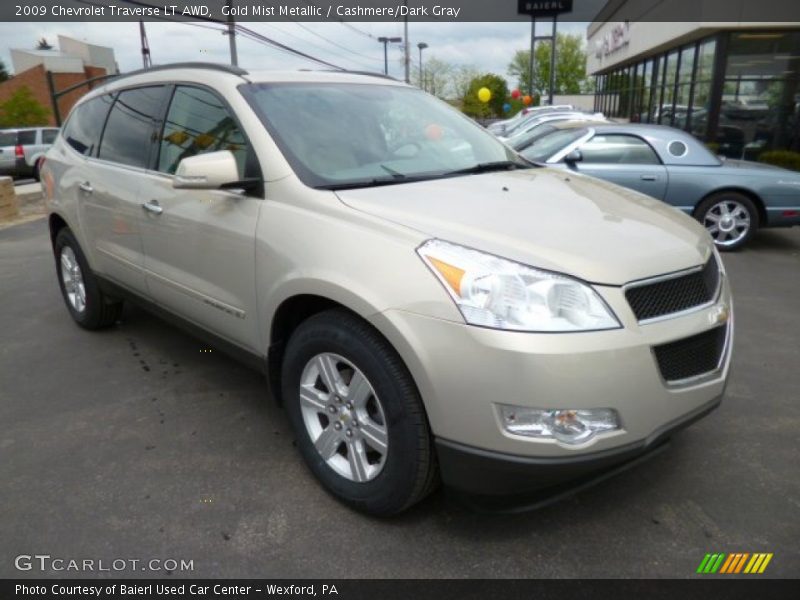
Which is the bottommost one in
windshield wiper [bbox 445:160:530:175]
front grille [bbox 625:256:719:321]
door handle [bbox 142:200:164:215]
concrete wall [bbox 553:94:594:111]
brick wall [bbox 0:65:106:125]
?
front grille [bbox 625:256:719:321]

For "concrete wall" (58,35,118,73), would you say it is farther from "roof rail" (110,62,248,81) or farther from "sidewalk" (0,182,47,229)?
"roof rail" (110,62,248,81)

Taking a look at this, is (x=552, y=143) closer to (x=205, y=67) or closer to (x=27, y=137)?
(x=205, y=67)

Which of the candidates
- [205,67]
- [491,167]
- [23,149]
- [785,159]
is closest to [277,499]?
[491,167]

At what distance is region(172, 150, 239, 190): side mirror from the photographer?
106 inches

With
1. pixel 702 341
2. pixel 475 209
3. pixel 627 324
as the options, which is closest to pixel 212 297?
pixel 475 209

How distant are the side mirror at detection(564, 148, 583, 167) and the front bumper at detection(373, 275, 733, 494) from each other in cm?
535

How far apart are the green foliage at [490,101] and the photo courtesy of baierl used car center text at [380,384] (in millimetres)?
49878

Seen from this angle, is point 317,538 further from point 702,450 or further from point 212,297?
point 702,450

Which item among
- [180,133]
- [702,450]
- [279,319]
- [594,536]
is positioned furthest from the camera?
[180,133]

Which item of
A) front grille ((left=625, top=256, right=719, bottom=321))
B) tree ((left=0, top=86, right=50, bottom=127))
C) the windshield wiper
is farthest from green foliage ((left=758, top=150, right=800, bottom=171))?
tree ((left=0, top=86, right=50, bottom=127))

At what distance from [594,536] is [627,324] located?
94cm

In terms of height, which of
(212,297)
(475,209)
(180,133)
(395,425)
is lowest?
(395,425)

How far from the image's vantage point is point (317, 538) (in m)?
2.48

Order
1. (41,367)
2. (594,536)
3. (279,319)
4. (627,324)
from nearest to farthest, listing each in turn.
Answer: (627,324)
(594,536)
(279,319)
(41,367)
